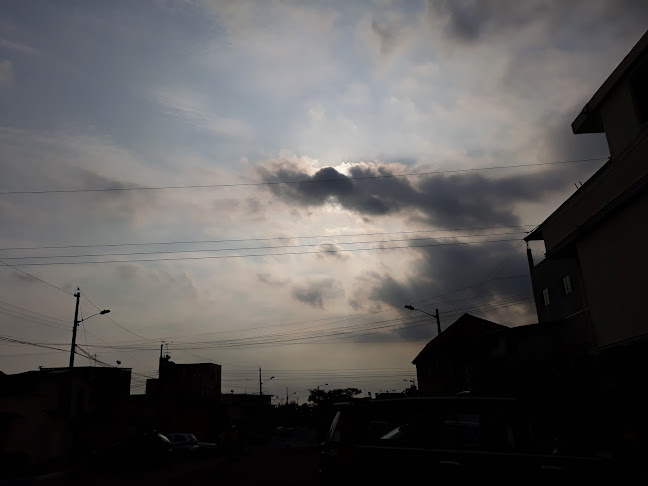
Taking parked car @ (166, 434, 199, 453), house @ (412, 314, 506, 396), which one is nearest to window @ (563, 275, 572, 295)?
house @ (412, 314, 506, 396)

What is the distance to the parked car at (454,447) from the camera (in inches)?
263

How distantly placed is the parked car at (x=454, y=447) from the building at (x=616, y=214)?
8.26m

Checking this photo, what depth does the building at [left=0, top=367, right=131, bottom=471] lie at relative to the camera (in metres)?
33.5

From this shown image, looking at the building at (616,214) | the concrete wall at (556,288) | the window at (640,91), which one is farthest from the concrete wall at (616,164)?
the concrete wall at (556,288)

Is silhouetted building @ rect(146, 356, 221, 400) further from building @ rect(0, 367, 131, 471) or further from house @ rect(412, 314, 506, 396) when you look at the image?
house @ rect(412, 314, 506, 396)

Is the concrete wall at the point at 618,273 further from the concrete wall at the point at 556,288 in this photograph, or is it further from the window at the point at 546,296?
the window at the point at 546,296

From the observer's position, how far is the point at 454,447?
7.02 meters

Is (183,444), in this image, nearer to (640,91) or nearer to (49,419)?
(49,419)

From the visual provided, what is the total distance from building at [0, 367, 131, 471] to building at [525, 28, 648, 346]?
3119 cm

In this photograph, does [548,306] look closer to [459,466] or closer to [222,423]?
[459,466]

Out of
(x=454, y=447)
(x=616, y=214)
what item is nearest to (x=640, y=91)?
(x=616, y=214)

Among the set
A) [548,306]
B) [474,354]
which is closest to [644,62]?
[474,354]

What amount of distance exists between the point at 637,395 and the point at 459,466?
28.6 ft

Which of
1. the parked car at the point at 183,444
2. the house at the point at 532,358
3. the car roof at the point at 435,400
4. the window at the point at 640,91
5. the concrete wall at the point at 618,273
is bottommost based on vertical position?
the parked car at the point at 183,444
